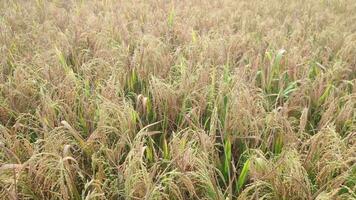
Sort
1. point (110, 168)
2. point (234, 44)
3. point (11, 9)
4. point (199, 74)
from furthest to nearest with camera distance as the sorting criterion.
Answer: point (11, 9) → point (234, 44) → point (199, 74) → point (110, 168)

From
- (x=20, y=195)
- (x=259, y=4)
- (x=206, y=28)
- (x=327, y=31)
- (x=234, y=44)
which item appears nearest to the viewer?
(x=20, y=195)

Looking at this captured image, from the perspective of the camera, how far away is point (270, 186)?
1.43 m

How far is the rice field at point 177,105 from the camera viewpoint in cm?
141

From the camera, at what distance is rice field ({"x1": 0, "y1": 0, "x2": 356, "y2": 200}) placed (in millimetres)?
1406

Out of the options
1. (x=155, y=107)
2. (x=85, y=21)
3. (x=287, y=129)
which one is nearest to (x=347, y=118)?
(x=287, y=129)

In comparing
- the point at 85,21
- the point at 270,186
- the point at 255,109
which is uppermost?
the point at 85,21

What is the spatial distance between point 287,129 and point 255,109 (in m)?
0.21

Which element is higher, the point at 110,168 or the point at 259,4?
the point at 259,4

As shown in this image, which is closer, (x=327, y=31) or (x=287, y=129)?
(x=287, y=129)

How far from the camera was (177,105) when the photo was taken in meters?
2.01

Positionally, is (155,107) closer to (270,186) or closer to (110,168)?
(110,168)

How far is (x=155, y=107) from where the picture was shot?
195cm

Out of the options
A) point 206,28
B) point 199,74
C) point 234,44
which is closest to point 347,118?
point 199,74

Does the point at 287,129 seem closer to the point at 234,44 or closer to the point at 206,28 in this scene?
the point at 234,44
